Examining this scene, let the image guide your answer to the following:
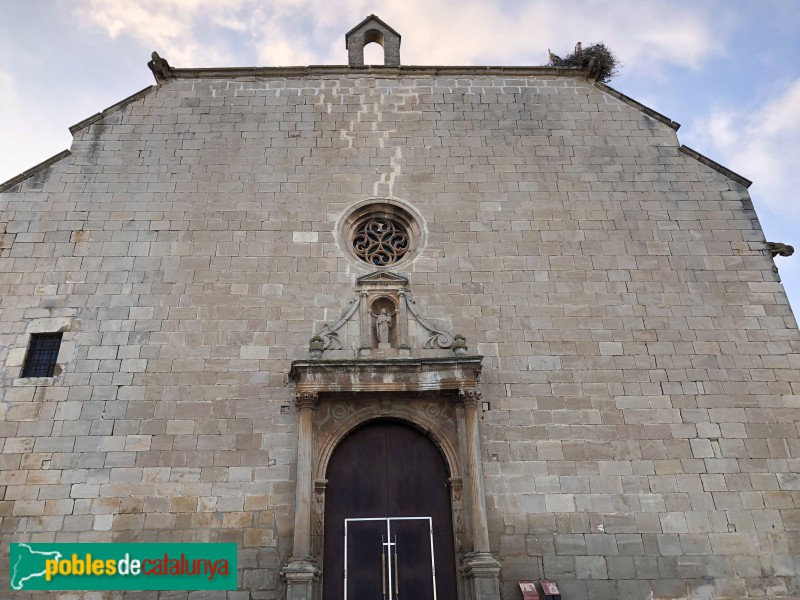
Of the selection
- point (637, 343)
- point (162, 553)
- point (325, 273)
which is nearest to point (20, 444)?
point (162, 553)

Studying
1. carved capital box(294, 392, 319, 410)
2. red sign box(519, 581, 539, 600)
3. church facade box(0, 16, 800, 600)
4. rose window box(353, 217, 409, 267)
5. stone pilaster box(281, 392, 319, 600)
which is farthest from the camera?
rose window box(353, 217, 409, 267)

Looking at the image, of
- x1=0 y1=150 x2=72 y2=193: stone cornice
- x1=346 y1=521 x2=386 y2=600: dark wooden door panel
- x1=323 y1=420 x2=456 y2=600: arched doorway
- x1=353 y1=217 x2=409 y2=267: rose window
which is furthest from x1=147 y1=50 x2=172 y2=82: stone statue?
x1=346 y1=521 x2=386 y2=600: dark wooden door panel

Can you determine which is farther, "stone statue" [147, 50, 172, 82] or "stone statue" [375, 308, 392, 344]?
"stone statue" [147, 50, 172, 82]

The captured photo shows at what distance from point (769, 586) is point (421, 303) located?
6.24m

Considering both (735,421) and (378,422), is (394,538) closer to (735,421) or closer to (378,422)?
(378,422)

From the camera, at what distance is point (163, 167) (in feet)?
35.2

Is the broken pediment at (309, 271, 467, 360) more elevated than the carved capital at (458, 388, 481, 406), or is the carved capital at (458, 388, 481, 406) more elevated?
the broken pediment at (309, 271, 467, 360)

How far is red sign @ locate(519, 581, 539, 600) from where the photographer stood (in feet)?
24.9

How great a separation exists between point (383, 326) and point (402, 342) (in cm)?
39

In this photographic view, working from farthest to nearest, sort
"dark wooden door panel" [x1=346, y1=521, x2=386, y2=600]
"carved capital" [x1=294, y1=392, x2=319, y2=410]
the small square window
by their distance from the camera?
the small square window → "carved capital" [x1=294, y1=392, x2=319, y2=410] → "dark wooden door panel" [x1=346, y1=521, x2=386, y2=600]

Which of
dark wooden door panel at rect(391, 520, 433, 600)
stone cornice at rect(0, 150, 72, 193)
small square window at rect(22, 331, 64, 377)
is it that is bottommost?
dark wooden door panel at rect(391, 520, 433, 600)

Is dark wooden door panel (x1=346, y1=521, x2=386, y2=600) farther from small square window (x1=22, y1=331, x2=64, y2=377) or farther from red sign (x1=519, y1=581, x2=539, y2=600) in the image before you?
small square window (x1=22, y1=331, x2=64, y2=377)

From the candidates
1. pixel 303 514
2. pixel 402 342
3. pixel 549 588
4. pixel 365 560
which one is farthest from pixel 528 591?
pixel 402 342

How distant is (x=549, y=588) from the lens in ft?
25.1
